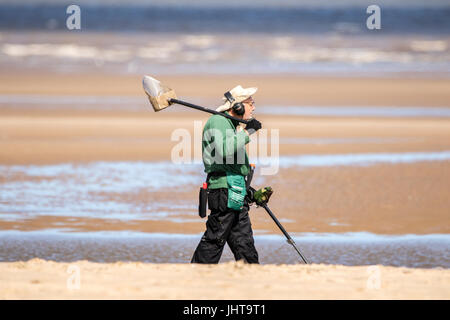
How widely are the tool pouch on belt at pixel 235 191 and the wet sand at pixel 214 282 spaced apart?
447 millimetres

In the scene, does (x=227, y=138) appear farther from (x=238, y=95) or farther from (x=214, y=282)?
(x=214, y=282)

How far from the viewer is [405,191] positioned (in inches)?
439

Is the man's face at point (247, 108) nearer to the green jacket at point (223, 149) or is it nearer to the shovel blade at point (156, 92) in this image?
the green jacket at point (223, 149)

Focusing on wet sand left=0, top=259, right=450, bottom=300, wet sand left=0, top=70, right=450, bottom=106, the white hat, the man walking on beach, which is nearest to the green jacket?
the man walking on beach

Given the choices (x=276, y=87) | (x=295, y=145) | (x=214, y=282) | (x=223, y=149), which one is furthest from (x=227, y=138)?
(x=276, y=87)

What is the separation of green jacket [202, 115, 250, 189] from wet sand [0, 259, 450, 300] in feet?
2.30

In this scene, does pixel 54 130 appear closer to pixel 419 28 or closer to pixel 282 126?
pixel 282 126

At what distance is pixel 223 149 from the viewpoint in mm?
6422

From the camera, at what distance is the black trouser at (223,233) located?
655 centimetres

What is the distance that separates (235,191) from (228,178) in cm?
11

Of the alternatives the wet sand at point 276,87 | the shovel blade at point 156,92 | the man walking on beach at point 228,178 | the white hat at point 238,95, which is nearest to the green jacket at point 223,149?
the man walking on beach at point 228,178

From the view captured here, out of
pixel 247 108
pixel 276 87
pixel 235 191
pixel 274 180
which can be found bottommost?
pixel 274 180
